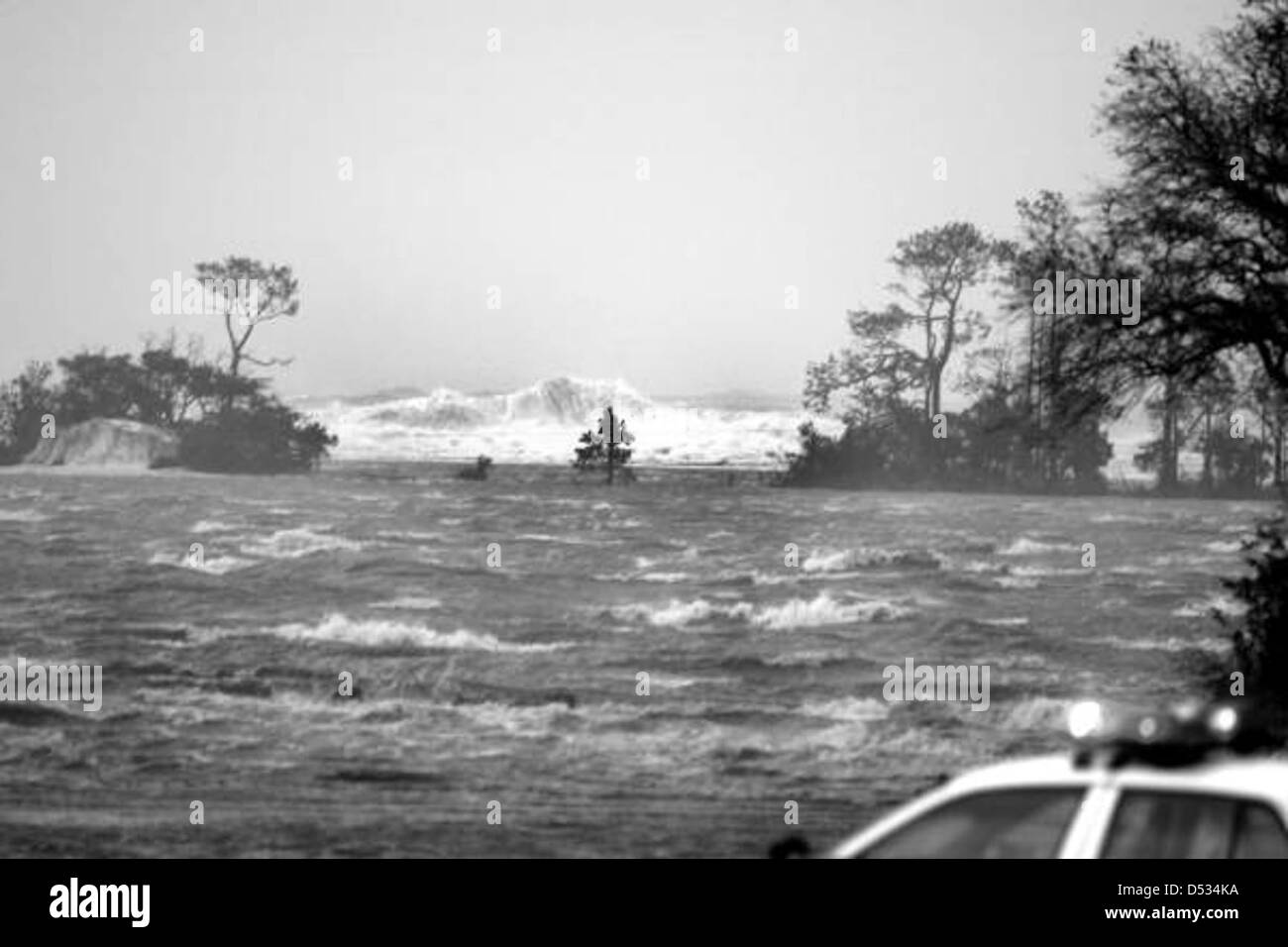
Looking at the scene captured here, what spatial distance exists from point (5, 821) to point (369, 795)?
118 inches

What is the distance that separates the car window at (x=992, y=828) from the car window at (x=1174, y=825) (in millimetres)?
115

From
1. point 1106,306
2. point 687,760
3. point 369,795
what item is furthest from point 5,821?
point 1106,306

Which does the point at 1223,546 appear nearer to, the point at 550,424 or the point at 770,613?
the point at 770,613

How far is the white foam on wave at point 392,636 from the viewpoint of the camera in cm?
2055

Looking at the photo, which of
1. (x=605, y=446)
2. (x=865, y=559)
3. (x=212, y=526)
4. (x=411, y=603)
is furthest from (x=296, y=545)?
(x=865, y=559)

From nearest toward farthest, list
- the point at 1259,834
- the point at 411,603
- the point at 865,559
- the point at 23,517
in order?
the point at 1259,834
the point at 411,603
the point at 23,517
the point at 865,559

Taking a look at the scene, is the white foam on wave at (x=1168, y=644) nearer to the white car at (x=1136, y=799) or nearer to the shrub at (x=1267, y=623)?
the shrub at (x=1267, y=623)

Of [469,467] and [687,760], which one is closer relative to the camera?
[687,760]

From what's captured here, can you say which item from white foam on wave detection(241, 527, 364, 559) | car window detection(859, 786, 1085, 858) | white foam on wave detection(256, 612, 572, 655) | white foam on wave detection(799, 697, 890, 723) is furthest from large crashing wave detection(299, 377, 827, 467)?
car window detection(859, 786, 1085, 858)

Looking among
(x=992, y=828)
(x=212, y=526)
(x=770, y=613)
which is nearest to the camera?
(x=992, y=828)

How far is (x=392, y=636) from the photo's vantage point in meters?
20.6

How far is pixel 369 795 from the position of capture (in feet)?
57.4

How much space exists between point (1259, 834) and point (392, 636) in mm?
16641

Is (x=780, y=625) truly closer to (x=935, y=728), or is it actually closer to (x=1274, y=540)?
(x=935, y=728)
